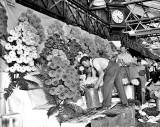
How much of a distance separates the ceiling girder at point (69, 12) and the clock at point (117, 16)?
1260mm

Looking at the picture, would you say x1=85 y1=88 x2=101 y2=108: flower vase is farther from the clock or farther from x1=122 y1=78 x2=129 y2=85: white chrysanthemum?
the clock

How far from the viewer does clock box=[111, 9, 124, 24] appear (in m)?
9.95

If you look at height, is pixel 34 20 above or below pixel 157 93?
above

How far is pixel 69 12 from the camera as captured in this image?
593cm

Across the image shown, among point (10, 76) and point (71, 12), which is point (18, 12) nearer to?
point (10, 76)

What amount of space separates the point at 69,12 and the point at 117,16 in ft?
15.0

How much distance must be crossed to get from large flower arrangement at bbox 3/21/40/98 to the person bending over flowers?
966 mm

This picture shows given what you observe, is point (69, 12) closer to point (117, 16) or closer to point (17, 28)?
point (17, 28)

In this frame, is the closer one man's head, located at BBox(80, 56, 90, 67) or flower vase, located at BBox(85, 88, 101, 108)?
flower vase, located at BBox(85, 88, 101, 108)

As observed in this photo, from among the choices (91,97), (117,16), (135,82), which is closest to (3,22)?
(91,97)

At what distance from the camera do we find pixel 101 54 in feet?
18.1

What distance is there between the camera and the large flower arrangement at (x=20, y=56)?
8.86 ft

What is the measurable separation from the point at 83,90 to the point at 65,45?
77 cm

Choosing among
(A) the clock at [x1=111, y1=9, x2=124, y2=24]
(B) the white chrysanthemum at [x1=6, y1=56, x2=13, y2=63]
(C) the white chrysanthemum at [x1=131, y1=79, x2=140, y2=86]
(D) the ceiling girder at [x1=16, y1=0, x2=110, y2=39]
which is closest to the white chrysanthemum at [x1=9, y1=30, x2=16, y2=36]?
(B) the white chrysanthemum at [x1=6, y1=56, x2=13, y2=63]
